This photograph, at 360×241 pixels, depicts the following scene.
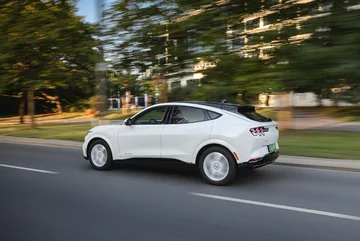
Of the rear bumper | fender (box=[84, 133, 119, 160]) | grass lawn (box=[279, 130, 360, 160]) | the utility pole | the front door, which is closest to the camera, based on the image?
the rear bumper

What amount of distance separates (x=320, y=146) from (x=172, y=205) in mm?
6913

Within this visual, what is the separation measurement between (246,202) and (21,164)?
6137 millimetres

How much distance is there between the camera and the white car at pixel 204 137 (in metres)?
6.77

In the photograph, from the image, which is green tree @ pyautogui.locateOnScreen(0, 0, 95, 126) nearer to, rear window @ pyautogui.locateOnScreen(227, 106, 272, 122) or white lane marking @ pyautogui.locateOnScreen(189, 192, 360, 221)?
rear window @ pyautogui.locateOnScreen(227, 106, 272, 122)

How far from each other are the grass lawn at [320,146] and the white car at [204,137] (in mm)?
3035

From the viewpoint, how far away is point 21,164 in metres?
9.41

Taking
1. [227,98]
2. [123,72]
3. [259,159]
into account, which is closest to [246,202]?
[259,159]

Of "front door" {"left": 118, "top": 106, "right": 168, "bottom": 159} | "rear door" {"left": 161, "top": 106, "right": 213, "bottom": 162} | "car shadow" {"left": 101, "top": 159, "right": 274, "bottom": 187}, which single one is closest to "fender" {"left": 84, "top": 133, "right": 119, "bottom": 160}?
"front door" {"left": 118, "top": 106, "right": 168, "bottom": 159}

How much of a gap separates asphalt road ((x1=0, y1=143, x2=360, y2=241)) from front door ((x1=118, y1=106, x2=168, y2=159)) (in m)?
0.25

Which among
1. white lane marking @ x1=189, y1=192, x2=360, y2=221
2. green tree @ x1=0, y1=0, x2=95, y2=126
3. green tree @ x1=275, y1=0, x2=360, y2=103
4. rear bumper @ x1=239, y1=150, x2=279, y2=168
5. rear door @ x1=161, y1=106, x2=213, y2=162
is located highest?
green tree @ x1=0, y1=0, x2=95, y2=126

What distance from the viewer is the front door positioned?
24.9 ft

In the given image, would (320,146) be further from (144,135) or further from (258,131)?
Result: (144,135)

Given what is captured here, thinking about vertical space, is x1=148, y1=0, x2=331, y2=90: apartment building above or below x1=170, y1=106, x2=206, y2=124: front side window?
above

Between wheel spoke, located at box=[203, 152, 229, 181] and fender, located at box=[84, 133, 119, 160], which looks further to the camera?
fender, located at box=[84, 133, 119, 160]
